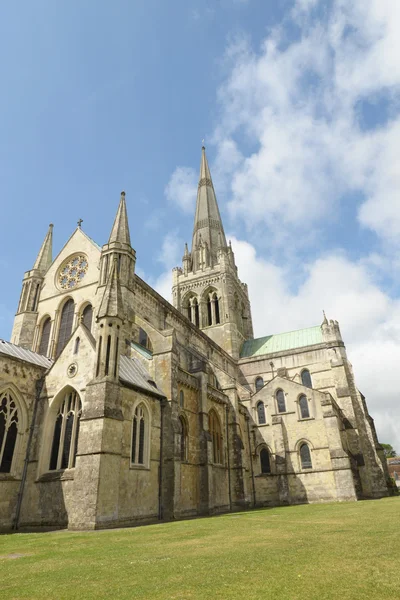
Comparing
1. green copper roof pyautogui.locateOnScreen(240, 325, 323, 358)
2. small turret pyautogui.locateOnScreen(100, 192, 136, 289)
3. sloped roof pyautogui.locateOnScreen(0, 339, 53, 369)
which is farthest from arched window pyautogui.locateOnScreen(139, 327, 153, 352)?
green copper roof pyautogui.locateOnScreen(240, 325, 323, 358)

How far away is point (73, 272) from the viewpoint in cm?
2889

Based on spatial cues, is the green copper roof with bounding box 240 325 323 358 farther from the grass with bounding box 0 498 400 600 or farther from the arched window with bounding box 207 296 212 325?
the grass with bounding box 0 498 400 600

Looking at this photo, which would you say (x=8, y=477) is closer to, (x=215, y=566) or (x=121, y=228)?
(x=215, y=566)

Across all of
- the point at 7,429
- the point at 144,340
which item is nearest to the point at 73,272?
the point at 144,340

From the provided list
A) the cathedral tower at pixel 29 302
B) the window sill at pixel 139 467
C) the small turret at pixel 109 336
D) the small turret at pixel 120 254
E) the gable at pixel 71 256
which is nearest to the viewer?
the small turret at pixel 109 336

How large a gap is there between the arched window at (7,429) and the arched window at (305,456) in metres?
23.2

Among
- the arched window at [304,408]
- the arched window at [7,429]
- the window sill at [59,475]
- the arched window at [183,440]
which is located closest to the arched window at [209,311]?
the arched window at [304,408]

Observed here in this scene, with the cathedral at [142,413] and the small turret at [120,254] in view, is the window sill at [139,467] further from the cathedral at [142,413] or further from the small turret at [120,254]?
the small turret at [120,254]

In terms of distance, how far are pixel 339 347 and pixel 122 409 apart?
2982cm

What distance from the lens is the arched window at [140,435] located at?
1905cm

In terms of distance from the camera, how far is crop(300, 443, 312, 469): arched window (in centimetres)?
3189

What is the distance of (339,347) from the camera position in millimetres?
41531

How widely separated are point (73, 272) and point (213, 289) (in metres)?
26.2

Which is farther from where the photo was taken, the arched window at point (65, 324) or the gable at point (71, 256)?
the gable at point (71, 256)
